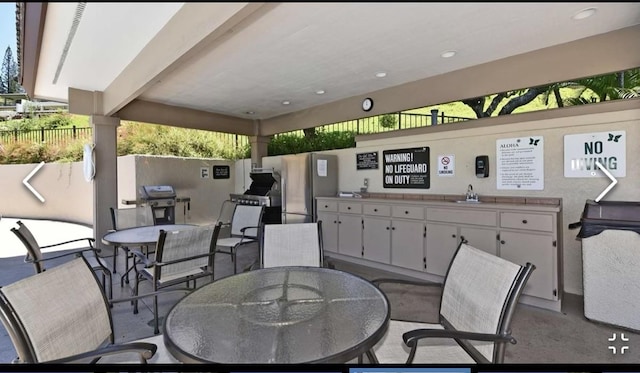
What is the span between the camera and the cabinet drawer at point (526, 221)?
300 cm

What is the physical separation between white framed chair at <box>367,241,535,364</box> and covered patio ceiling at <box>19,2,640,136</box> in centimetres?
198

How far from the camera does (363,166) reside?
531cm

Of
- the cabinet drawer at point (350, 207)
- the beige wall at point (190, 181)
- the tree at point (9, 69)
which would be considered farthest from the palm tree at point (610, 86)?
the beige wall at point (190, 181)

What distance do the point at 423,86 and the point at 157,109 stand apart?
4.31 meters

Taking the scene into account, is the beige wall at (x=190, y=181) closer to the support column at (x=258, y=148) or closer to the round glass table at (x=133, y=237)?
the support column at (x=258, y=148)

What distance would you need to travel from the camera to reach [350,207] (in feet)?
15.5

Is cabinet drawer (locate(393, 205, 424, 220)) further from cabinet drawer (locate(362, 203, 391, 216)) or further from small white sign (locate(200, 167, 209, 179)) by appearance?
small white sign (locate(200, 167, 209, 179))

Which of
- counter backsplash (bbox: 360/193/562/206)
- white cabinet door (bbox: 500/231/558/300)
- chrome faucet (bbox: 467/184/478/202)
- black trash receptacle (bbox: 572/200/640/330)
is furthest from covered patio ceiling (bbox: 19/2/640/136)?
white cabinet door (bbox: 500/231/558/300)

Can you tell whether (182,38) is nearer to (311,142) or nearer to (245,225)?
(245,225)

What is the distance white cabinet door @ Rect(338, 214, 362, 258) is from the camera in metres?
4.60

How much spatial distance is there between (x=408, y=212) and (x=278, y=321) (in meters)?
3.01

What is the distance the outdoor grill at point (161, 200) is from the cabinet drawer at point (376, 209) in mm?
3883

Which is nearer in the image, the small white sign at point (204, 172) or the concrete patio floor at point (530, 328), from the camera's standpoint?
the concrete patio floor at point (530, 328)

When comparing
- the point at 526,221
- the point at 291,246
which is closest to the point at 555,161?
the point at 526,221
